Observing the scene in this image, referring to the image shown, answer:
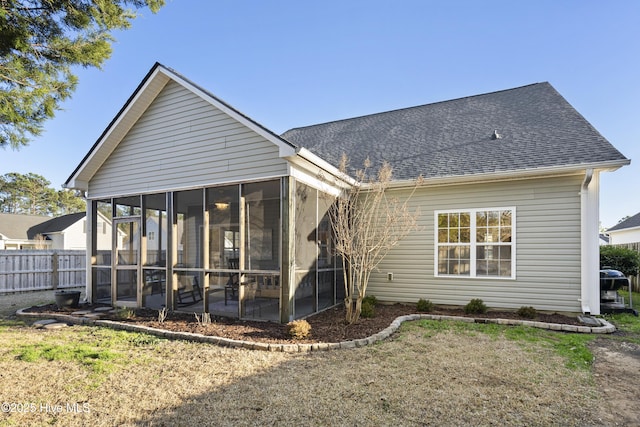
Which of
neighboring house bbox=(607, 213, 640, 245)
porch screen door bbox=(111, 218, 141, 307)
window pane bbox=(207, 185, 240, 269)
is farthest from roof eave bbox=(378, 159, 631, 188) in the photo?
neighboring house bbox=(607, 213, 640, 245)

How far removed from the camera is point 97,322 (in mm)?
6809


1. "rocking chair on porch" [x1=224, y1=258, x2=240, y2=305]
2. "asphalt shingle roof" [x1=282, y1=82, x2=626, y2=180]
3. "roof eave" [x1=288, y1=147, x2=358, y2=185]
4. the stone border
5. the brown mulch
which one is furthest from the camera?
"asphalt shingle roof" [x1=282, y1=82, x2=626, y2=180]

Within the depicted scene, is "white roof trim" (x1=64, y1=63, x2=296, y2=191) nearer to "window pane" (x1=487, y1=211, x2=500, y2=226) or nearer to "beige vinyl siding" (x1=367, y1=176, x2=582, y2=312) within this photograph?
"beige vinyl siding" (x1=367, y1=176, x2=582, y2=312)

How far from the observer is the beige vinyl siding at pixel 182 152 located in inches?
272

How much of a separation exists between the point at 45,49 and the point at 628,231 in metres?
26.0

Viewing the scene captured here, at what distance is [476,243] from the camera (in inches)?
313

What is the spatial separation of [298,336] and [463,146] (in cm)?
667

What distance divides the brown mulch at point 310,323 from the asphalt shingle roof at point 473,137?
10.3 ft

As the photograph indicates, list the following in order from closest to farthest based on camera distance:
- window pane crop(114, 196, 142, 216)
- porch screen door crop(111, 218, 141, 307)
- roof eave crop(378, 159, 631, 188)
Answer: roof eave crop(378, 159, 631, 188), porch screen door crop(111, 218, 141, 307), window pane crop(114, 196, 142, 216)

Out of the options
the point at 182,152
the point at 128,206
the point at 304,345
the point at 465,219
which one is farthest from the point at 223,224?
the point at 465,219

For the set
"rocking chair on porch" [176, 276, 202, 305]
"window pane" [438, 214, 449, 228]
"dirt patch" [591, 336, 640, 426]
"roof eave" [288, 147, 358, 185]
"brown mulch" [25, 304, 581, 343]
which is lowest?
"brown mulch" [25, 304, 581, 343]

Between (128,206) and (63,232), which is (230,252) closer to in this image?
(128,206)

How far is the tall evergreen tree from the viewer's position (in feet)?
19.5

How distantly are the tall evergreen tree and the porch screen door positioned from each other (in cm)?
279
